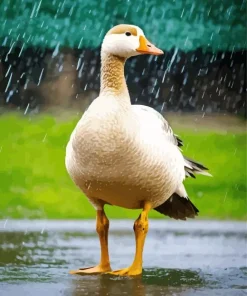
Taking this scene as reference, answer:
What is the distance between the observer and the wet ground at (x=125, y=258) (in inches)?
137

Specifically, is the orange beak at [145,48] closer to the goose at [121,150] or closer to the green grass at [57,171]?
the goose at [121,150]

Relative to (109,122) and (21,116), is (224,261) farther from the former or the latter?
(21,116)

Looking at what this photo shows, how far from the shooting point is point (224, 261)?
15.2 feet

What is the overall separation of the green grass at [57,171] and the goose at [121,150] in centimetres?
454

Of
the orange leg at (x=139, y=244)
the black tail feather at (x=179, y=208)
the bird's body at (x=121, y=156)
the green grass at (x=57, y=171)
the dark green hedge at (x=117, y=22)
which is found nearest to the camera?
the bird's body at (x=121, y=156)

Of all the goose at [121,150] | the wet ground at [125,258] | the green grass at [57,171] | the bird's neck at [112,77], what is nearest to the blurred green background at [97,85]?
the green grass at [57,171]

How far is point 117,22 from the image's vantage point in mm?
9094

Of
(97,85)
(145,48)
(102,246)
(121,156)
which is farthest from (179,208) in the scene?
(97,85)

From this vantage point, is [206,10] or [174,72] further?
[206,10]

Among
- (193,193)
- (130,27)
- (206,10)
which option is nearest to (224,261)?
(130,27)

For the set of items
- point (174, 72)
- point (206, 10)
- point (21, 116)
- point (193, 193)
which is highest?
point (206, 10)

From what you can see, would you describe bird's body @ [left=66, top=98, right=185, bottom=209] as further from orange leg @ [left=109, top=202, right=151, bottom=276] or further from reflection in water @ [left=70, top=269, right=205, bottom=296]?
reflection in water @ [left=70, top=269, right=205, bottom=296]

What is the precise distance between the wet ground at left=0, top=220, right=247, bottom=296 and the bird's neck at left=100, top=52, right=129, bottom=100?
32.5 inches

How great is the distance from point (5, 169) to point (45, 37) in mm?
1486
